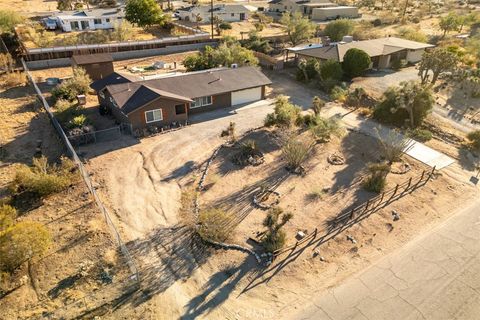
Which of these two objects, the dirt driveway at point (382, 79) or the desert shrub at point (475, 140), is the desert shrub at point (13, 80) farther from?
the desert shrub at point (475, 140)

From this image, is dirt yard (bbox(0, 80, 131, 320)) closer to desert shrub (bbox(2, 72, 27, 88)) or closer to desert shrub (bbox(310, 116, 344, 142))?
desert shrub (bbox(2, 72, 27, 88))

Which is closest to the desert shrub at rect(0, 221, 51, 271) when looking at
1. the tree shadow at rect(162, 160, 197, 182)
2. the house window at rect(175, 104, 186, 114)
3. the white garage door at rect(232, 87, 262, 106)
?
the tree shadow at rect(162, 160, 197, 182)

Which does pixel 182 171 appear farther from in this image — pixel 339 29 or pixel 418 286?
pixel 339 29

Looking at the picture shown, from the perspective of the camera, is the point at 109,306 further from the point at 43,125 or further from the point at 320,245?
the point at 43,125

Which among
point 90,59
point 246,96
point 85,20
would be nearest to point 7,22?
point 85,20

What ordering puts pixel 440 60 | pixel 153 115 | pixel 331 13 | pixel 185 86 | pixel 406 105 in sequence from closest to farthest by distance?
pixel 153 115 < pixel 406 105 < pixel 185 86 < pixel 440 60 < pixel 331 13

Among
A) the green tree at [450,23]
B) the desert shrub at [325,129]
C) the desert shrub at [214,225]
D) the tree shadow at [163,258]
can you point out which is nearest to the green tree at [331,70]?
the desert shrub at [325,129]

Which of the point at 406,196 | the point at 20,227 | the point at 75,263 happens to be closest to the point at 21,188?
the point at 20,227
